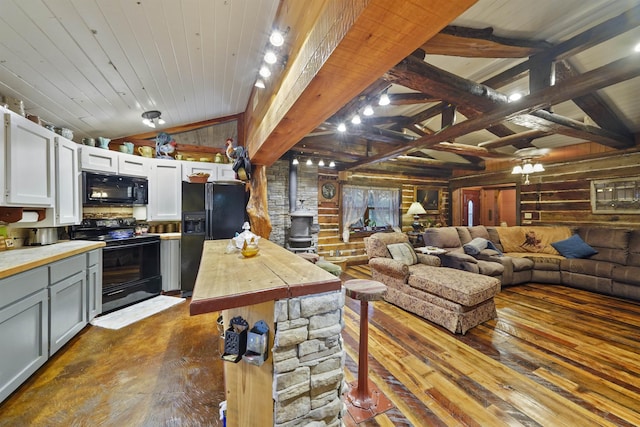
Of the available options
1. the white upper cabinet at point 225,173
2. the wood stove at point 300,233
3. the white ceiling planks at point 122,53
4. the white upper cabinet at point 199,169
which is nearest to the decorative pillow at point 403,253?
the wood stove at point 300,233

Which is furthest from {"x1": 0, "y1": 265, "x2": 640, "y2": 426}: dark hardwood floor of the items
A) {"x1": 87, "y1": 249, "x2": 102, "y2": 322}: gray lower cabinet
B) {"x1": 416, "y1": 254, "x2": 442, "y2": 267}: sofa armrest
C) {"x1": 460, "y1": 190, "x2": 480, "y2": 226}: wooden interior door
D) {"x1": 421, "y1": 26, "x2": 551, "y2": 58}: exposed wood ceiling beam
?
{"x1": 460, "y1": 190, "x2": 480, "y2": 226}: wooden interior door

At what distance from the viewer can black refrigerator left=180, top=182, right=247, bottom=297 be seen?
144 inches

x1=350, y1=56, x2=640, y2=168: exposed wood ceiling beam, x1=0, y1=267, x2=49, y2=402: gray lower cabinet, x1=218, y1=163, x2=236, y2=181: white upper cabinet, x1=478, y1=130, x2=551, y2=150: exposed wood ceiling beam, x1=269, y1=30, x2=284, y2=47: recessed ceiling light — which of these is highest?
x1=478, y1=130, x2=551, y2=150: exposed wood ceiling beam

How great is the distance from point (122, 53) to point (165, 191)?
7.57 feet

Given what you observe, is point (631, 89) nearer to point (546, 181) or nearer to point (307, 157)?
point (546, 181)

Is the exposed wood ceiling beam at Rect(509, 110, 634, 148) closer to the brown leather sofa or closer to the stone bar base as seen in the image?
the brown leather sofa

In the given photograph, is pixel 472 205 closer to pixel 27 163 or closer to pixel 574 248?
pixel 574 248

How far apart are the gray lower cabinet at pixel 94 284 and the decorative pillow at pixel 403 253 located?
12.5 ft

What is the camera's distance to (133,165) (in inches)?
139

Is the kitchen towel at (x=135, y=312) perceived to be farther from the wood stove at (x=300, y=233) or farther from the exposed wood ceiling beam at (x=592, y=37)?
the exposed wood ceiling beam at (x=592, y=37)

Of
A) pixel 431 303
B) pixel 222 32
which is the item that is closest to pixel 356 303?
pixel 431 303

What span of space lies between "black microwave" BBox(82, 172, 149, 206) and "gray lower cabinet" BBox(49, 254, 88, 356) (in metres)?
0.94

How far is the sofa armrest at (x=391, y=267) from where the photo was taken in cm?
329

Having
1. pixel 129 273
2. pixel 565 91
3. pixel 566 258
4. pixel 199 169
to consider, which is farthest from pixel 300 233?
pixel 566 258
